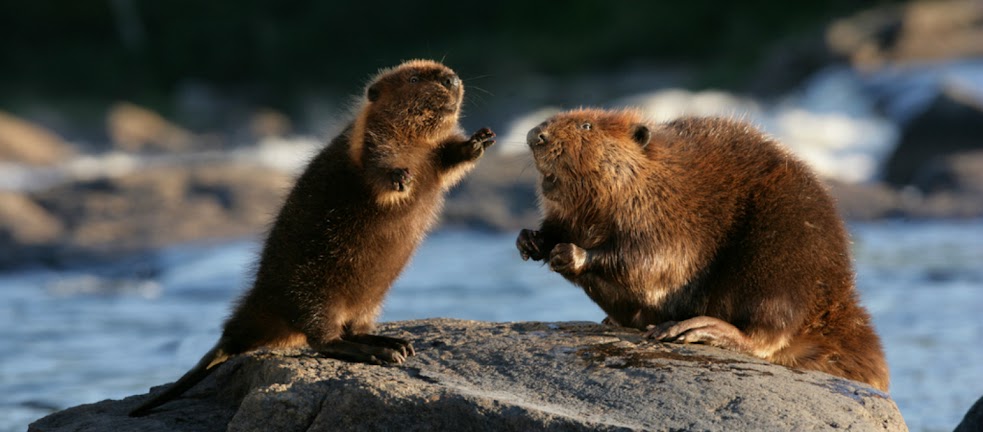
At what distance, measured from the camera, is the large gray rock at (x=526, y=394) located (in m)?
4.28

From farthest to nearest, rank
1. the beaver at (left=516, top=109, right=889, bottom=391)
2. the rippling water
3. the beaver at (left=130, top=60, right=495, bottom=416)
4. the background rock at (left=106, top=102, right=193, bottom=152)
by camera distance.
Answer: the background rock at (left=106, top=102, right=193, bottom=152)
the rippling water
the beaver at (left=130, top=60, right=495, bottom=416)
the beaver at (left=516, top=109, right=889, bottom=391)

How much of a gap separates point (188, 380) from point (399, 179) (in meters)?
1.24

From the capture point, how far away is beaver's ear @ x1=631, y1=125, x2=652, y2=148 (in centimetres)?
508

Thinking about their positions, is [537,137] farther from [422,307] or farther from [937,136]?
[937,136]

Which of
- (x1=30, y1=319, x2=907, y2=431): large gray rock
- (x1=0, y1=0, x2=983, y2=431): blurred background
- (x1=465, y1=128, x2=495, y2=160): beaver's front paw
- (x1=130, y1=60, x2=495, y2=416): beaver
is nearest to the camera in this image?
(x1=30, y1=319, x2=907, y2=431): large gray rock

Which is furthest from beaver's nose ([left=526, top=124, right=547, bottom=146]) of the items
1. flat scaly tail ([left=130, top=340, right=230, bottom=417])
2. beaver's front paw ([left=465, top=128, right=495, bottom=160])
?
flat scaly tail ([left=130, top=340, right=230, bottom=417])

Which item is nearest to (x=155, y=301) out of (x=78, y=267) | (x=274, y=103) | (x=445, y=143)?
(x=78, y=267)

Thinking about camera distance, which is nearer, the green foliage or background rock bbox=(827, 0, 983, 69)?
background rock bbox=(827, 0, 983, 69)

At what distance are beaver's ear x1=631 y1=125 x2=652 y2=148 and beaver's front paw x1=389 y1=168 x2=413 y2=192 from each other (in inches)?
37.4

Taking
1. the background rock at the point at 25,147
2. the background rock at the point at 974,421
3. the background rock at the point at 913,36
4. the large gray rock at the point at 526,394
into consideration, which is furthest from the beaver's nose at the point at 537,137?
the background rock at the point at 25,147

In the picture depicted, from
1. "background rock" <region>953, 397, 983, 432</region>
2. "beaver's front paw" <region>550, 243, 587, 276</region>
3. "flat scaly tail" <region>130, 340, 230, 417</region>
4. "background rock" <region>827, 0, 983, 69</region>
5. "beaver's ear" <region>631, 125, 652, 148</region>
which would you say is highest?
"background rock" <region>827, 0, 983, 69</region>

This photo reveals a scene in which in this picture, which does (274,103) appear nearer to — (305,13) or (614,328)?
(305,13)

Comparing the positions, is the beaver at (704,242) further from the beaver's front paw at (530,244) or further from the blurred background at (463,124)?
the blurred background at (463,124)

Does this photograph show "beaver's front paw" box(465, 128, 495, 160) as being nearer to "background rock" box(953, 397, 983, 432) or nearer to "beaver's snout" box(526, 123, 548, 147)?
"beaver's snout" box(526, 123, 548, 147)
